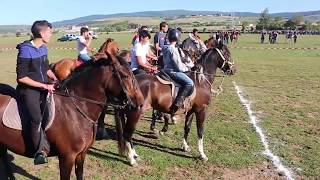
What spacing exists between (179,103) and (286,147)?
9.74 feet

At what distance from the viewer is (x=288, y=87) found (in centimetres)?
1909

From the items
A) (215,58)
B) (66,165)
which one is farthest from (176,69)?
(66,165)

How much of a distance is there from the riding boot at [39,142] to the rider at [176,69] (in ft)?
12.7

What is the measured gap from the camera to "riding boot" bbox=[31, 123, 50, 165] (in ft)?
19.5

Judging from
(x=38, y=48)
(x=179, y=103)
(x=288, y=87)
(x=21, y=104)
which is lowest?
(x=288, y=87)

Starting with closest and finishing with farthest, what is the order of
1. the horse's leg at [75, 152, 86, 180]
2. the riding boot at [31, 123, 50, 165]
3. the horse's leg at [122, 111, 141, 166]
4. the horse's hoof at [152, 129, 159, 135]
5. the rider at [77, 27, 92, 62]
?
the riding boot at [31, 123, 50, 165] < the horse's leg at [75, 152, 86, 180] < the horse's leg at [122, 111, 141, 166] < the horse's hoof at [152, 129, 159, 135] < the rider at [77, 27, 92, 62]

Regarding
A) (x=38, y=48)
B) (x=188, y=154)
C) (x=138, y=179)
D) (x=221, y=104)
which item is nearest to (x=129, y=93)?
(x=38, y=48)

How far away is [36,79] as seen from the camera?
19.5ft

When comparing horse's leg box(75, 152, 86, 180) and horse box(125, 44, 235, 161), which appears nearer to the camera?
horse's leg box(75, 152, 86, 180)

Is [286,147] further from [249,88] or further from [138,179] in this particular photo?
[249,88]

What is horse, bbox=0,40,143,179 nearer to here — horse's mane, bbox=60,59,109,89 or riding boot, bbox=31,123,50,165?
horse's mane, bbox=60,59,109,89

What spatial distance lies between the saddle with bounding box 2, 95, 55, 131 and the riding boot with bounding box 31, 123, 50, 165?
12 centimetres

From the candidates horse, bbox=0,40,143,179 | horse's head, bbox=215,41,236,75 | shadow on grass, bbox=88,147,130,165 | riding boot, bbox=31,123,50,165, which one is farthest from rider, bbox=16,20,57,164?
horse's head, bbox=215,41,236,75

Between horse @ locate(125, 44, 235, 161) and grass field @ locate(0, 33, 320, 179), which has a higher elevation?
horse @ locate(125, 44, 235, 161)
